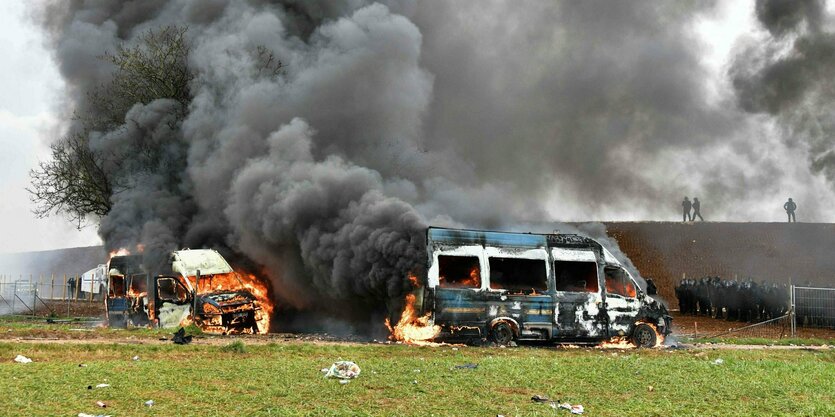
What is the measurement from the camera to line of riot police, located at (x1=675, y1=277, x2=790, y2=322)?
27.4 meters

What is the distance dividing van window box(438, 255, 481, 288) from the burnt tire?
4.08m

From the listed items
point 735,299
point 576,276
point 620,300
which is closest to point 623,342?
point 620,300

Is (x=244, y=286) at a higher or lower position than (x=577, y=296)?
higher

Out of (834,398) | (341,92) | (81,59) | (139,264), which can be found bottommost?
(834,398)

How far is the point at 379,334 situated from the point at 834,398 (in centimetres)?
1176

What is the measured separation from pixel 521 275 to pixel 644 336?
11.0 feet

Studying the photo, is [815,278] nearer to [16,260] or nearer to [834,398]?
[834,398]

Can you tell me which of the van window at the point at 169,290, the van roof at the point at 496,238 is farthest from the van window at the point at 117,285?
the van roof at the point at 496,238

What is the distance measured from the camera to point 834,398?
10.6 metres

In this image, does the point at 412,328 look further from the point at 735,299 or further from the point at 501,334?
the point at 735,299

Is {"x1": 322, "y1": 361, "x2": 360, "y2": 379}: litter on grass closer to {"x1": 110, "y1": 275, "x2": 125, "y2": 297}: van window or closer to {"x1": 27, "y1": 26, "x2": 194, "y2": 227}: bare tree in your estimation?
{"x1": 110, "y1": 275, "x2": 125, "y2": 297}: van window

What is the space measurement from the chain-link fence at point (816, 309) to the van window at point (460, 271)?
539 inches

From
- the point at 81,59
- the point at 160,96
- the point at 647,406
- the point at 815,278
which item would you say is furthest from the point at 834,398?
the point at 815,278

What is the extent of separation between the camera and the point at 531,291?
56.3 ft
